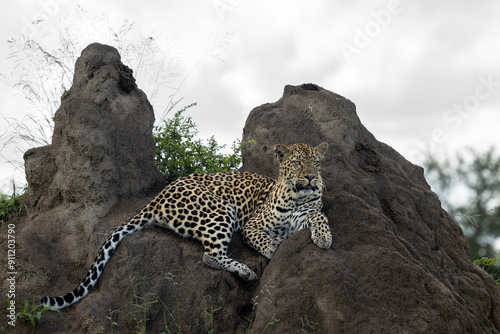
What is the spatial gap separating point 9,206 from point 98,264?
3457 millimetres

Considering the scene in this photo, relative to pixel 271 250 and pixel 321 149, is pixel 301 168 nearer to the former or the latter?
pixel 321 149

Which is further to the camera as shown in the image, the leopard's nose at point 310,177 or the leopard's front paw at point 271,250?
the leopard's nose at point 310,177

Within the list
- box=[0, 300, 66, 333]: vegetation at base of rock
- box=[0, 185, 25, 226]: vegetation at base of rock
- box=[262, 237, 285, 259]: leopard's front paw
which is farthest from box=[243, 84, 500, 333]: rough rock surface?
box=[0, 185, 25, 226]: vegetation at base of rock

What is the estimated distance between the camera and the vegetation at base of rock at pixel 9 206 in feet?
29.3

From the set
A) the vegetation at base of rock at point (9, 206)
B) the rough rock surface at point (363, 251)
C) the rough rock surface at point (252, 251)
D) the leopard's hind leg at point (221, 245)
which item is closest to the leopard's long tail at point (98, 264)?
the rough rock surface at point (252, 251)

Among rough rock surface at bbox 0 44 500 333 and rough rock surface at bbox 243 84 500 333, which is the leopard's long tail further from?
rough rock surface at bbox 243 84 500 333

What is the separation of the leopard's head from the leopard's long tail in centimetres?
214

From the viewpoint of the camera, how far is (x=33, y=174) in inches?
326

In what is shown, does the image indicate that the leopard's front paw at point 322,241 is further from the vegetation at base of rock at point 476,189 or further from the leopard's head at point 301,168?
the vegetation at base of rock at point 476,189

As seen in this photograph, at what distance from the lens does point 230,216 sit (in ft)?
24.7

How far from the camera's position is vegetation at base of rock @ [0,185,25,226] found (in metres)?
8.94

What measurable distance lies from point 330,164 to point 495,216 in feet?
53.2

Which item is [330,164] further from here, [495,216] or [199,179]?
[495,216]

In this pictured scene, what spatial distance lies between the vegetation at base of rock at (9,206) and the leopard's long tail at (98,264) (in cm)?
295
